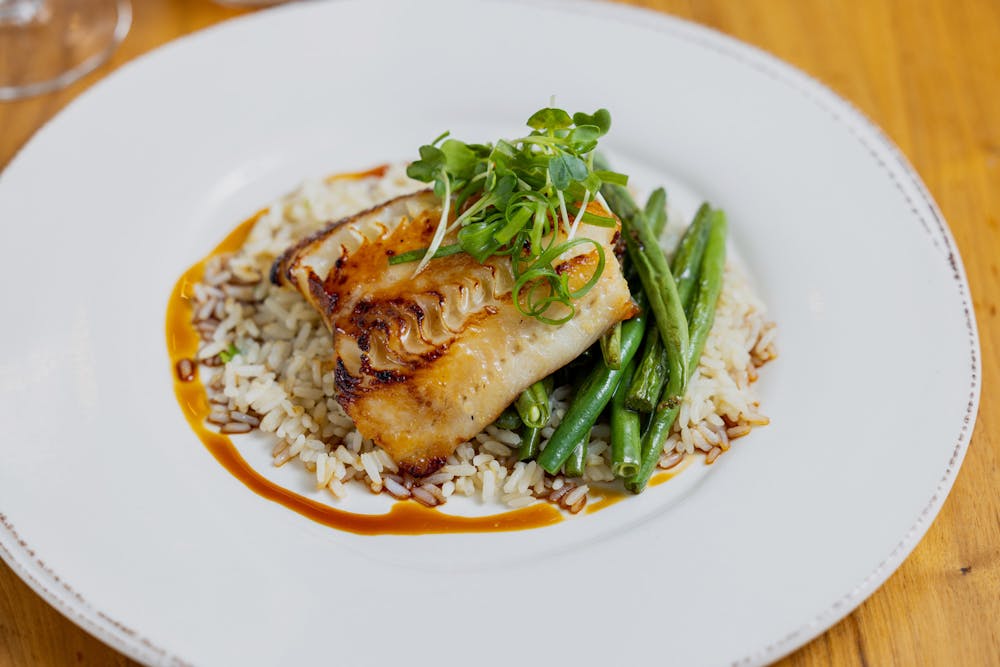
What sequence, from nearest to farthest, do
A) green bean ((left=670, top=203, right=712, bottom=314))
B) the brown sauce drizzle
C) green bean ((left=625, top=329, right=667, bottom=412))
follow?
the brown sauce drizzle < green bean ((left=625, top=329, right=667, bottom=412)) < green bean ((left=670, top=203, right=712, bottom=314))

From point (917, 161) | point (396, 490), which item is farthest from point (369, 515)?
point (917, 161)

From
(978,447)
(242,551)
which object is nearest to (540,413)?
(242,551)

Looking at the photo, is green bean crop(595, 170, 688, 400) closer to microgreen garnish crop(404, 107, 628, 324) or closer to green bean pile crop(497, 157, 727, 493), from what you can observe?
green bean pile crop(497, 157, 727, 493)

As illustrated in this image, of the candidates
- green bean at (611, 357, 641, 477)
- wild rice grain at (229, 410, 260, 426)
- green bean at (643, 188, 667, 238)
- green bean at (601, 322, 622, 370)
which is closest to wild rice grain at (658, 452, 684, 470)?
green bean at (611, 357, 641, 477)

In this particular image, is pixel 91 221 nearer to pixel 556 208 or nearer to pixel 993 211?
pixel 556 208

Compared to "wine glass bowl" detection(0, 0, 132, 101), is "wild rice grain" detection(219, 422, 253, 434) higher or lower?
lower

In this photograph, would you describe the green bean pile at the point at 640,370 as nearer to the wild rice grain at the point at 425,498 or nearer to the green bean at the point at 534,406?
the green bean at the point at 534,406

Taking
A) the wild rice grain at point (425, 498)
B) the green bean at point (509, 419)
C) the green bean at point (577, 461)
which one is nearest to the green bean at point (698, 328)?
the green bean at point (577, 461)
